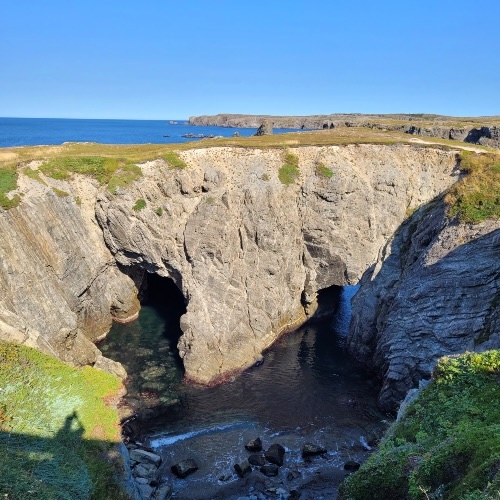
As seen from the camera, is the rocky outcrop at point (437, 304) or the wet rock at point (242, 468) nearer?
the wet rock at point (242, 468)

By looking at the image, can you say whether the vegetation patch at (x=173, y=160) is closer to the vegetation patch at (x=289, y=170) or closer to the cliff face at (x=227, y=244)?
the cliff face at (x=227, y=244)

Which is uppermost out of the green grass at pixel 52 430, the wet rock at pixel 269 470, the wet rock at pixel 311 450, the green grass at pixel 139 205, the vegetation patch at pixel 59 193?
the vegetation patch at pixel 59 193

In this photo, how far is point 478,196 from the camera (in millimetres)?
37250

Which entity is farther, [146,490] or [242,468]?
[242,468]

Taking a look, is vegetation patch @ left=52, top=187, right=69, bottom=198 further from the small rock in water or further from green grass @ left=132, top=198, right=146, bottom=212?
the small rock in water

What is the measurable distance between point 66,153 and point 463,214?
145 feet

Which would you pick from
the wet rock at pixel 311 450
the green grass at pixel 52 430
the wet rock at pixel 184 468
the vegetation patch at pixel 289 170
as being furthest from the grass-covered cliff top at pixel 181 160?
the wet rock at pixel 184 468

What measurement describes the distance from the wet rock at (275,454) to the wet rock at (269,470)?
0.57 metres

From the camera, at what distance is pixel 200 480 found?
99.6 feet

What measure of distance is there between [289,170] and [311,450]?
3182cm

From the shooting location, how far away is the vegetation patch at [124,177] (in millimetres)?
47438

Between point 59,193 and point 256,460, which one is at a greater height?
point 59,193

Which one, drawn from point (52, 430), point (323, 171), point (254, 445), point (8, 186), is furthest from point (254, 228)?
point (52, 430)

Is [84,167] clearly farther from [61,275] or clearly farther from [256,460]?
[256,460]
